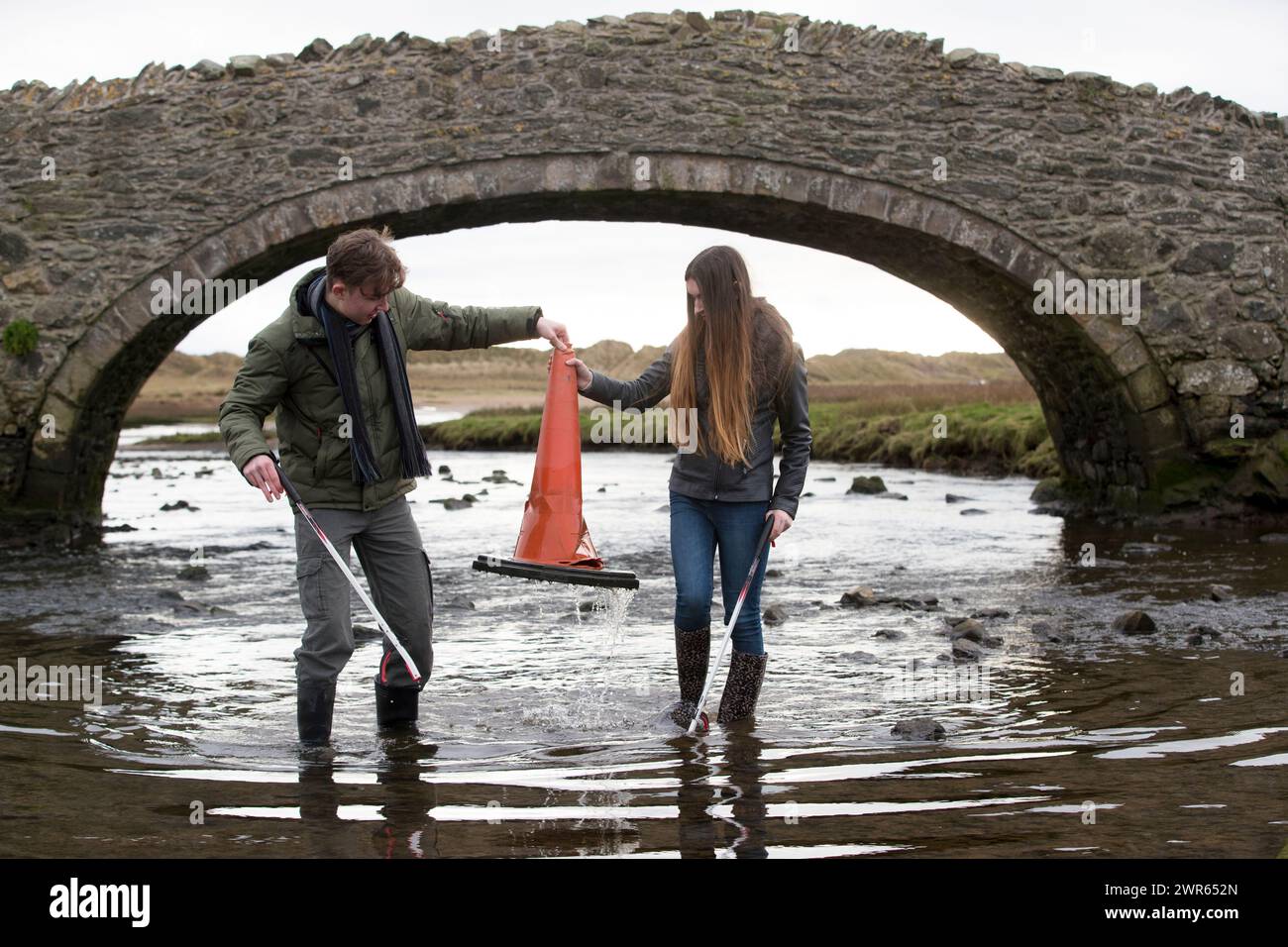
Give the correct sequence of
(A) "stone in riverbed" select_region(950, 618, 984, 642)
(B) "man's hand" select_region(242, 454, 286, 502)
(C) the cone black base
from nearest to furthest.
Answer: (B) "man's hand" select_region(242, 454, 286, 502) → (C) the cone black base → (A) "stone in riverbed" select_region(950, 618, 984, 642)

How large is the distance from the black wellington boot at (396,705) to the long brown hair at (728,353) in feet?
4.91

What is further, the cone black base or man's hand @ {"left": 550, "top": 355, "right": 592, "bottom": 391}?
man's hand @ {"left": 550, "top": 355, "right": 592, "bottom": 391}

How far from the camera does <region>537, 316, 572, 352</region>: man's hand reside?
511cm

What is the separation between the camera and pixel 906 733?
197 inches

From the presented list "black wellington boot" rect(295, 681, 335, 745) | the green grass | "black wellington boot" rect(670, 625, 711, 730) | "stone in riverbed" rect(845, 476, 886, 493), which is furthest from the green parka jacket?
"stone in riverbed" rect(845, 476, 886, 493)

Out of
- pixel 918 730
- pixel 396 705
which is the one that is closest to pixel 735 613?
pixel 918 730

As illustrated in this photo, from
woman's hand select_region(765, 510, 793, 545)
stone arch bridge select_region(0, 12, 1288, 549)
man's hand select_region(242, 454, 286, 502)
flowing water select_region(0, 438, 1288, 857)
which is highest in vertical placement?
stone arch bridge select_region(0, 12, 1288, 549)

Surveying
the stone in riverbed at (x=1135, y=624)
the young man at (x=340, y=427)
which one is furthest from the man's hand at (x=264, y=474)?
the stone in riverbed at (x=1135, y=624)

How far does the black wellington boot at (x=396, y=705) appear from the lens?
5262mm

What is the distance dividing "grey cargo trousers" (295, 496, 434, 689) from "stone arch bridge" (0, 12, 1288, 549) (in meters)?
7.97

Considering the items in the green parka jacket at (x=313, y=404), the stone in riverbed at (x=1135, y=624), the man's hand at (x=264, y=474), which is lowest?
the stone in riverbed at (x=1135, y=624)

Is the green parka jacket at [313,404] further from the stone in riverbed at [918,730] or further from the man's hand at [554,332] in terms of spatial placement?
the stone in riverbed at [918,730]

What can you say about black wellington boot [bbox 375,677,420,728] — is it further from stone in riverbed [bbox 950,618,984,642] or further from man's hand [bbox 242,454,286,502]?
stone in riverbed [bbox 950,618,984,642]
